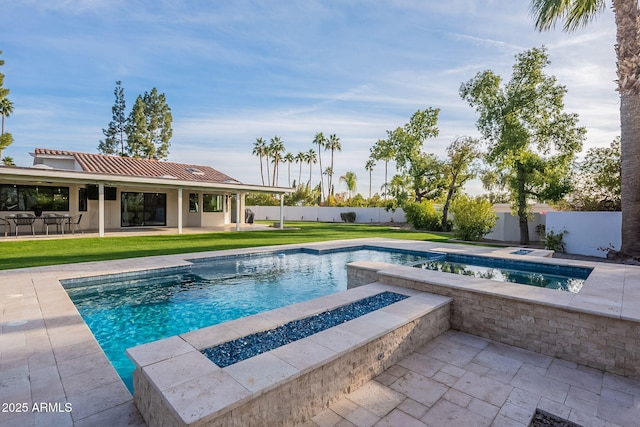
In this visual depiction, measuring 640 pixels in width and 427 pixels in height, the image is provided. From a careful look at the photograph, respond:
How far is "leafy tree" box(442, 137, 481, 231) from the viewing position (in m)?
21.2

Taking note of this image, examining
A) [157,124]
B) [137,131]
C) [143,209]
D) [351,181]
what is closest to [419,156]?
[143,209]

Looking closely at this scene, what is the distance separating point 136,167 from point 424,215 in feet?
59.1

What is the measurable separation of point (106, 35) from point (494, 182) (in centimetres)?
1896

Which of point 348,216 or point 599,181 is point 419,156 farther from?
point 348,216

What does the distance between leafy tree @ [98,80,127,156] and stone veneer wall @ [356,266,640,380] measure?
119 feet

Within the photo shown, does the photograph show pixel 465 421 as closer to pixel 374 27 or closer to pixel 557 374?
pixel 557 374

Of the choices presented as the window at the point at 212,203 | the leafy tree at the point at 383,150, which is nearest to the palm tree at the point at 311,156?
the leafy tree at the point at 383,150

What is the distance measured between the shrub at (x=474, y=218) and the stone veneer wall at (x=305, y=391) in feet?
43.9

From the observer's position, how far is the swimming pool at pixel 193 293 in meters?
4.94

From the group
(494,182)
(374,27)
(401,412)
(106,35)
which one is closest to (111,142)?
(106,35)

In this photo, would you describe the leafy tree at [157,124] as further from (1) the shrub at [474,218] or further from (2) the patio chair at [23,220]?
(1) the shrub at [474,218]

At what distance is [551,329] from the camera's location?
4.10 m

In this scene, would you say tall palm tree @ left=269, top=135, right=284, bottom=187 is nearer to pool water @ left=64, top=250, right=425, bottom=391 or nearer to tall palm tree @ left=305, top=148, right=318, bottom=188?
tall palm tree @ left=305, top=148, right=318, bottom=188

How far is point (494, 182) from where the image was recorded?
676 inches
